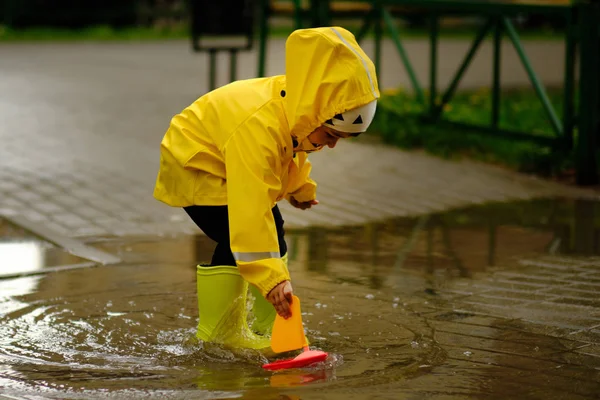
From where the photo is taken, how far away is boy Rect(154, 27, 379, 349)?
3947 mm

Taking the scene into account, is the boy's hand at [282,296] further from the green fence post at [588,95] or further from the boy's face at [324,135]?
the green fence post at [588,95]

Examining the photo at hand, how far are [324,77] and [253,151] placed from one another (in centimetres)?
37

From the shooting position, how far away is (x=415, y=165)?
8531 mm

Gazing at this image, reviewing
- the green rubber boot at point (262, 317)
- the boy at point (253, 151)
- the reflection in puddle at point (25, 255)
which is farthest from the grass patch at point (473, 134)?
the boy at point (253, 151)

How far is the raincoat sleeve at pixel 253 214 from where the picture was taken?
157 inches

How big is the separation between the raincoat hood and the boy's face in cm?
9

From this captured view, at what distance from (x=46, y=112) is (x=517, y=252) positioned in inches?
207

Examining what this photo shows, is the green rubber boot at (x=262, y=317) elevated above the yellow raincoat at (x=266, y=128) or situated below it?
below

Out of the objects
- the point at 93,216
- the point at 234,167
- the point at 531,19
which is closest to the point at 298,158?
the point at 234,167

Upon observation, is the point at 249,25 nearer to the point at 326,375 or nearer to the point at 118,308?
the point at 118,308

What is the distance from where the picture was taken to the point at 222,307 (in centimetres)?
438

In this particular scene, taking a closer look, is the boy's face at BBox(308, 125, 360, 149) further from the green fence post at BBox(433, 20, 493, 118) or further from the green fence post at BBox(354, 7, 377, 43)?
the green fence post at BBox(354, 7, 377, 43)

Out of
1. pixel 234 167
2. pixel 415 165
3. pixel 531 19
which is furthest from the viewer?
pixel 531 19

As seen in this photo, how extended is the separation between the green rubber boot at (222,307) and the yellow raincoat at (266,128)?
29 centimetres
